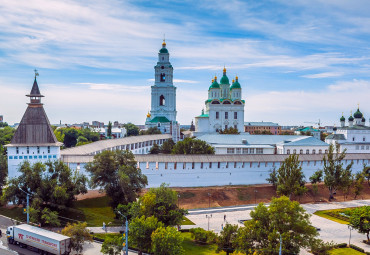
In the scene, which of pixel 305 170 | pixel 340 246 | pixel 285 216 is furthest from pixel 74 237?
pixel 305 170

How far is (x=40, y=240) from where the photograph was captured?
1512 centimetres

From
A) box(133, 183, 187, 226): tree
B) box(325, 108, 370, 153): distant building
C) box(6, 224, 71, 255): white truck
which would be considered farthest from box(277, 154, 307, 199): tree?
box(325, 108, 370, 153): distant building

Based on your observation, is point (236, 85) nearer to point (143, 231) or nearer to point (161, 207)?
point (161, 207)

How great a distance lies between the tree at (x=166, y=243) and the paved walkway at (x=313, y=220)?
6527 millimetres

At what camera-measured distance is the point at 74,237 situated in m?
15.2

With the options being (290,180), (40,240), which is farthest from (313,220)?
(40,240)

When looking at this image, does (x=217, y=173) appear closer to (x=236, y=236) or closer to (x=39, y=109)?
(x=236, y=236)

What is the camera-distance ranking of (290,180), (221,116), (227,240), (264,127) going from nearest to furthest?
(227,240) < (290,180) < (221,116) < (264,127)

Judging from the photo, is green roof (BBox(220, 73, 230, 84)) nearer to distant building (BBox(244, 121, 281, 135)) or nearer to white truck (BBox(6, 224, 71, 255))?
distant building (BBox(244, 121, 281, 135))

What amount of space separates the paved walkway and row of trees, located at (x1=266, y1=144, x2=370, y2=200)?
Answer: 4.89 feet

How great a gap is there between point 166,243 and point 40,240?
624cm

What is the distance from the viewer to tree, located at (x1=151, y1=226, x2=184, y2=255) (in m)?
13.5

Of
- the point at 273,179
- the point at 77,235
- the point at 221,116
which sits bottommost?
the point at 77,235

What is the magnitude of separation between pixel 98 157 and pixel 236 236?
10.2 metres
